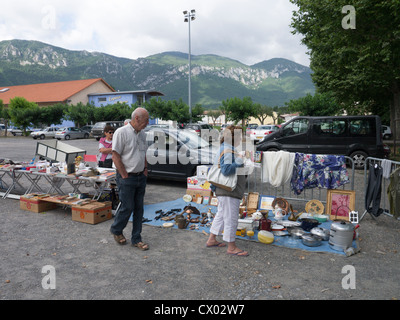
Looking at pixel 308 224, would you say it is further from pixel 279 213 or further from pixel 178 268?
pixel 178 268

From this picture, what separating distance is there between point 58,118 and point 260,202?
39836mm

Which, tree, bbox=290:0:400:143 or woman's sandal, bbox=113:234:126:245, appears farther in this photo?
tree, bbox=290:0:400:143

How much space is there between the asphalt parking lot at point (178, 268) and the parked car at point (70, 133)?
96.8 feet

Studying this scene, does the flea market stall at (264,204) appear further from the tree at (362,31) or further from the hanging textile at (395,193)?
the tree at (362,31)

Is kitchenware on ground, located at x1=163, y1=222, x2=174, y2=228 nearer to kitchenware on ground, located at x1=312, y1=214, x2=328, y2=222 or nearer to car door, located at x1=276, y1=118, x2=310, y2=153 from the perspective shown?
kitchenware on ground, located at x1=312, y1=214, x2=328, y2=222

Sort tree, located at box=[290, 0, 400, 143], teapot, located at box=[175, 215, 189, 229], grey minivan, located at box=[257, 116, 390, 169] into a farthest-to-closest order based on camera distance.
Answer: grey minivan, located at box=[257, 116, 390, 169], tree, located at box=[290, 0, 400, 143], teapot, located at box=[175, 215, 189, 229]

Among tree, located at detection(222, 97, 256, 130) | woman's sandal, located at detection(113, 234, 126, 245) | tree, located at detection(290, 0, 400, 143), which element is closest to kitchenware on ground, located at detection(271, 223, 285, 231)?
woman's sandal, located at detection(113, 234, 126, 245)

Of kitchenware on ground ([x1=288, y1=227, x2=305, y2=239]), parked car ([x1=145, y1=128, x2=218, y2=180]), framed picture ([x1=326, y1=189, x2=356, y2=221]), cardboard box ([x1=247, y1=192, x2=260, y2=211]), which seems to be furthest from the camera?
parked car ([x1=145, y1=128, x2=218, y2=180])

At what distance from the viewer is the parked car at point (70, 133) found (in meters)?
32.2

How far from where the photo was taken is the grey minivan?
11266mm

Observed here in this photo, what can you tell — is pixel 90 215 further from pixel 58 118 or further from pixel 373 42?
pixel 58 118

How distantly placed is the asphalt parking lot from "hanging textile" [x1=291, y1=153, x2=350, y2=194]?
1128 mm

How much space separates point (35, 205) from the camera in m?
6.29

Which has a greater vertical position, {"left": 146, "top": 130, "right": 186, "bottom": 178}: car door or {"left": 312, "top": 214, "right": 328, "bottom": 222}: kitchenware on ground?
{"left": 146, "top": 130, "right": 186, "bottom": 178}: car door
